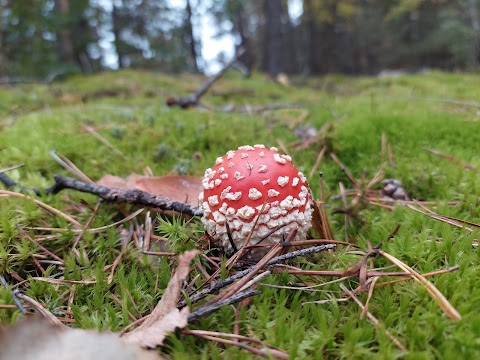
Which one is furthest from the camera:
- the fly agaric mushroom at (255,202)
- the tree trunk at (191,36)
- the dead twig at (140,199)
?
the tree trunk at (191,36)

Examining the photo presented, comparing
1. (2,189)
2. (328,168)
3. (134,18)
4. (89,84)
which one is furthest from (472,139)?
(134,18)

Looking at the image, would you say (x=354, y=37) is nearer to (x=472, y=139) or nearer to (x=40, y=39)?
(x=40, y=39)

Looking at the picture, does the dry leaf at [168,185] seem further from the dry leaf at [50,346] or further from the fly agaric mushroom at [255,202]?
the dry leaf at [50,346]

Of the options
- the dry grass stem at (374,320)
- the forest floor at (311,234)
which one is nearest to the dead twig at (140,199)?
the forest floor at (311,234)

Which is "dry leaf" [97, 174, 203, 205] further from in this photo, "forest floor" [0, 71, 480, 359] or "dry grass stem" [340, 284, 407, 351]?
"dry grass stem" [340, 284, 407, 351]

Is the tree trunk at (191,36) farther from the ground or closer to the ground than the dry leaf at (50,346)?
farther from the ground

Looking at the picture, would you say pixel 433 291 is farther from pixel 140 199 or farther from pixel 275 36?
pixel 275 36
